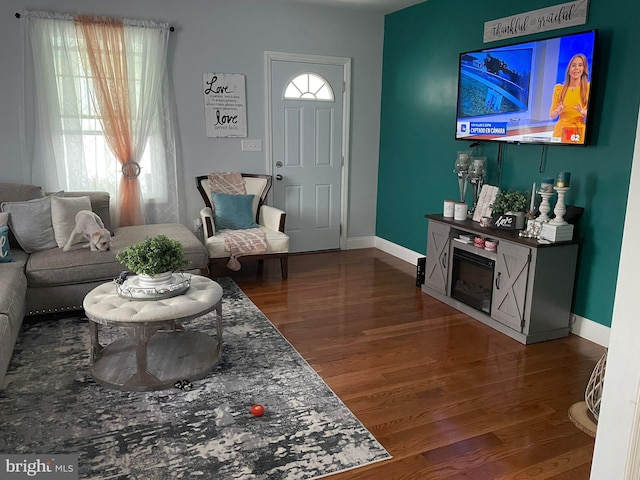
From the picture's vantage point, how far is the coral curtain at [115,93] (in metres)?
4.49

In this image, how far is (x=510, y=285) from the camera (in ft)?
11.6

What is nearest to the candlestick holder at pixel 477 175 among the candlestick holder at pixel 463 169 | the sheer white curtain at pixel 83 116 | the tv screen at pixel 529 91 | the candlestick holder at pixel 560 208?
the candlestick holder at pixel 463 169

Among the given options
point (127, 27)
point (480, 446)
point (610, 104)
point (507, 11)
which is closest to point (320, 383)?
point (480, 446)

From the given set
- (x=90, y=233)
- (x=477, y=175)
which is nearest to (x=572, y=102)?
(x=477, y=175)

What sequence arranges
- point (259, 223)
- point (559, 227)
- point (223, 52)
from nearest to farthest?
point (559, 227)
point (223, 52)
point (259, 223)

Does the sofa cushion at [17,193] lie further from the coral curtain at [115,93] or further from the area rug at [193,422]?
the area rug at [193,422]

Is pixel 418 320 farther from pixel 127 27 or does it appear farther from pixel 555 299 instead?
pixel 127 27

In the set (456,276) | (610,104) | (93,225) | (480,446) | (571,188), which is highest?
(610,104)

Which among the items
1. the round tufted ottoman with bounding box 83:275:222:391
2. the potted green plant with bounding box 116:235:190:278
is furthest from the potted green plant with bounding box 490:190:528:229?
the potted green plant with bounding box 116:235:190:278

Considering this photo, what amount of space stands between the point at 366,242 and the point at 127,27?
11.1 feet

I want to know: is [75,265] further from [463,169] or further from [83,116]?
[463,169]

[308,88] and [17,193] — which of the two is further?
[308,88]

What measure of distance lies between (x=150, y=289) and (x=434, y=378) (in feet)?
5.61

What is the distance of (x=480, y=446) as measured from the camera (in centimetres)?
233
